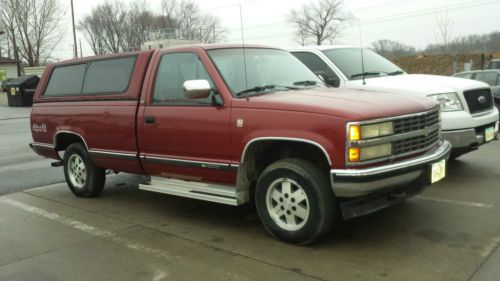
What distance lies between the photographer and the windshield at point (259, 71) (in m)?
5.04

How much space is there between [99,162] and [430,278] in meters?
4.18

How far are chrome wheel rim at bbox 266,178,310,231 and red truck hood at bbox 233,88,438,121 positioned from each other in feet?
2.23

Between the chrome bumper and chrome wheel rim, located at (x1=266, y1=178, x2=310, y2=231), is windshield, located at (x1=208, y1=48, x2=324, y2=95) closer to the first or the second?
chrome wheel rim, located at (x1=266, y1=178, x2=310, y2=231)

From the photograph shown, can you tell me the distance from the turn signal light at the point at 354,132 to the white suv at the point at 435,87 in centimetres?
220

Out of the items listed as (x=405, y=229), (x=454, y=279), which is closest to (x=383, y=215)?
(x=405, y=229)

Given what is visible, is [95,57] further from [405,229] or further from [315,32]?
[315,32]

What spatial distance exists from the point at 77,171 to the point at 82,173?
0.11 metres

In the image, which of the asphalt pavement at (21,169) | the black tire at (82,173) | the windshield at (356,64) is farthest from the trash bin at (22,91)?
the windshield at (356,64)

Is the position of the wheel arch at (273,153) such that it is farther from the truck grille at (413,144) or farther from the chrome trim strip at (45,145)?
the chrome trim strip at (45,145)

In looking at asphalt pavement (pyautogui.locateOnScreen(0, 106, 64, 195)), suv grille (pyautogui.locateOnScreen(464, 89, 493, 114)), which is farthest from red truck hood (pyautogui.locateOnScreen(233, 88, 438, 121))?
asphalt pavement (pyautogui.locateOnScreen(0, 106, 64, 195))

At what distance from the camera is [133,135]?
18.7ft

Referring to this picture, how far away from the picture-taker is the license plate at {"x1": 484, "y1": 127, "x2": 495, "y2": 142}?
663 centimetres

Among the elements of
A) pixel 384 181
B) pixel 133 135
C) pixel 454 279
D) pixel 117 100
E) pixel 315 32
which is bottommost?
pixel 454 279

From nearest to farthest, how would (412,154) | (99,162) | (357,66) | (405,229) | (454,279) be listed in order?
(454,279)
(412,154)
(405,229)
(99,162)
(357,66)
